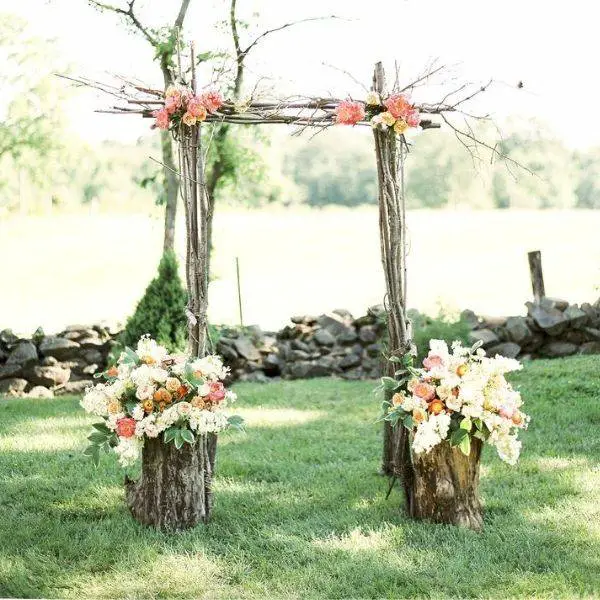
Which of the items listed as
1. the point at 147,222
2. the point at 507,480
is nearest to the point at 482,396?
the point at 507,480

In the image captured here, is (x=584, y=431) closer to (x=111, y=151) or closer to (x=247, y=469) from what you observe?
(x=247, y=469)

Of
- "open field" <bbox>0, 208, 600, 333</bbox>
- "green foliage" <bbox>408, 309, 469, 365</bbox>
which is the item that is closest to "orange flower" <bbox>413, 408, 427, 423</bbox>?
"green foliage" <bbox>408, 309, 469, 365</bbox>

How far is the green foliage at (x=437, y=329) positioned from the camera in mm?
8852

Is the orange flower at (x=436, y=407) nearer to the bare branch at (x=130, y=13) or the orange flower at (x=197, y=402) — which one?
the orange flower at (x=197, y=402)

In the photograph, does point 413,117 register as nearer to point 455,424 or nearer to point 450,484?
point 455,424

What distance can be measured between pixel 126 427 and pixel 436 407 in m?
1.55

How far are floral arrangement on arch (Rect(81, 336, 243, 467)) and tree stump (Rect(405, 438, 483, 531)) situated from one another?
1004 mm

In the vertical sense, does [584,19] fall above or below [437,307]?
above

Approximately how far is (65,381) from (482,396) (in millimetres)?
6571

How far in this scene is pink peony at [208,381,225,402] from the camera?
14.6 feet

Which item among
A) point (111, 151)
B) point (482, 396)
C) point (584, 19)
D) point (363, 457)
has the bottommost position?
point (363, 457)

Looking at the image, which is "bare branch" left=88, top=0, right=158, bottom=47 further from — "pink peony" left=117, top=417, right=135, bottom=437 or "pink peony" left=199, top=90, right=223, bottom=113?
"pink peony" left=117, top=417, right=135, bottom=437

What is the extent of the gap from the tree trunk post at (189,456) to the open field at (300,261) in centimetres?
1220

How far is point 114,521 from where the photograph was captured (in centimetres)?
464
